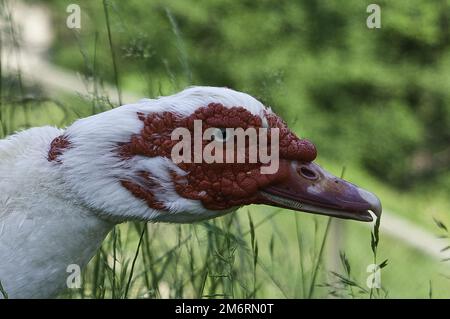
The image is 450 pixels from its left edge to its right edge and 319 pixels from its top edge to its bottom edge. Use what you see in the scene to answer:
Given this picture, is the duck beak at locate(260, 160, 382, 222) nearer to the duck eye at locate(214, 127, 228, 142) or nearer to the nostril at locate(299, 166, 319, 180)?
the nostril at locate(299, 166, 319, 180)

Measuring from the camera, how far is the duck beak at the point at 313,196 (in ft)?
6.99

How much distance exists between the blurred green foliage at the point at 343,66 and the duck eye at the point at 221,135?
14.3ft

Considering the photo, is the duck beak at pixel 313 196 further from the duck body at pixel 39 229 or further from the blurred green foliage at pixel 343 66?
the blurred green foliage at pixel 343 66

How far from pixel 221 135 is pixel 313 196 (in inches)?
10.2

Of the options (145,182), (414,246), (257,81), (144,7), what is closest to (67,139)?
(145,182)

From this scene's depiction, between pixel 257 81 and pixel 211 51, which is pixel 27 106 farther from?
pixel 211 51

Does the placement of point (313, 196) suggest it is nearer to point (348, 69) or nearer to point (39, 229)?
point (39, 229)

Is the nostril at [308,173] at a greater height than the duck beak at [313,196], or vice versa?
the nostril at [308,173]

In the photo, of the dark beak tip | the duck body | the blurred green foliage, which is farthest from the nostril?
the blurred green foliage

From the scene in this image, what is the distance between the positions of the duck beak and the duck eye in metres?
0.15

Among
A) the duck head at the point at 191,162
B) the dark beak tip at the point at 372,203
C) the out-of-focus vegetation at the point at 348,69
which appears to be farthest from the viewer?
the out-of-focus vegetation at the point at 348,69

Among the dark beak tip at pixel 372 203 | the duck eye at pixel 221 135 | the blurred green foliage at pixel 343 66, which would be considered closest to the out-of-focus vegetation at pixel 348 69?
the blurred green foliage at pixel 343 66

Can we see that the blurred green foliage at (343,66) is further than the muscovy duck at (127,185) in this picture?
Yes
